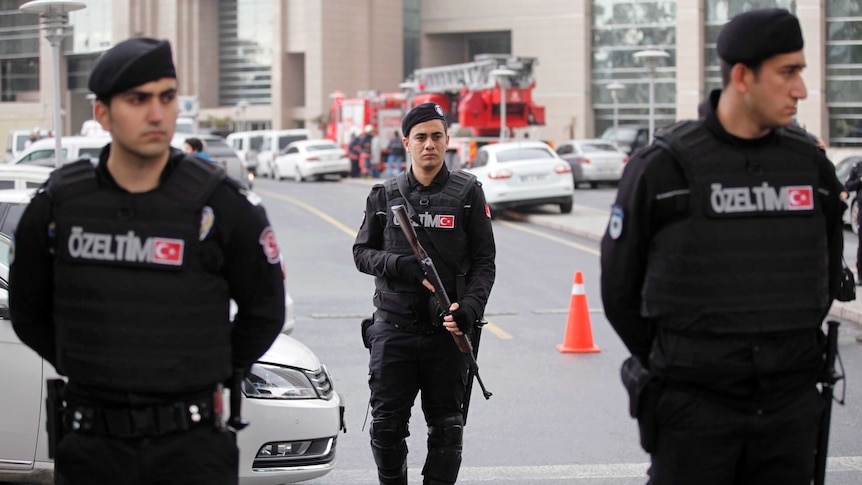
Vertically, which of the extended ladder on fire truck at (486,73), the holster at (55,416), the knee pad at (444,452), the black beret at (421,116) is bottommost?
the knee pad at (444,452)

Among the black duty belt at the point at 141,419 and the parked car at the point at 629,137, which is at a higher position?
the parked car at the point at 629,137

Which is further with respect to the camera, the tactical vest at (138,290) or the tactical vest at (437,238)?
the tactical vest at (437,238)

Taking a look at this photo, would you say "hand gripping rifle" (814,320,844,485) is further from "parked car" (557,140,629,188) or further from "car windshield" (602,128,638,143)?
"car windshield" (602,128,638,143)

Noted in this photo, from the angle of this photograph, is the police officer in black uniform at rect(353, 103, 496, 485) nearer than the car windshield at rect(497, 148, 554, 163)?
Yes

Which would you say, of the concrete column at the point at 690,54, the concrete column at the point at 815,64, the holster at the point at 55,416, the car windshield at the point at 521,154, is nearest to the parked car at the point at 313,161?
the car windshield at the point at 521,154

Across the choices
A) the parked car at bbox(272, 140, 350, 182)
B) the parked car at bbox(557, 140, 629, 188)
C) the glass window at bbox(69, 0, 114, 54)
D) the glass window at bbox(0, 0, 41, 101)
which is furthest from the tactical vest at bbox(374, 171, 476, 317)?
the glass window at bbox(0, 0, 41, 101)

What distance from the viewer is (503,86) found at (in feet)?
111

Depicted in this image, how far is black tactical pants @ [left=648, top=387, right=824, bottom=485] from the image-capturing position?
11.4 feet

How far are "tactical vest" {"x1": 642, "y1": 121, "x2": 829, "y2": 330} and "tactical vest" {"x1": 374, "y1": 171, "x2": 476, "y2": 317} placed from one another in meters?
1.96

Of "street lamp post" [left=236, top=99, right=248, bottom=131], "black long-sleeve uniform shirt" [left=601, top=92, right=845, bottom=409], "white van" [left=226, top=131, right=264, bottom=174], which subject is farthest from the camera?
"street lamp post" [left=236, top=99, right=248, bottom=131]

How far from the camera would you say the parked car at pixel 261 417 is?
5.54 meters

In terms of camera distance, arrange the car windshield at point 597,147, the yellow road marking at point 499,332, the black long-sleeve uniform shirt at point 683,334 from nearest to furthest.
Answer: the black long-sleeve uniform shirt at point 683,334, the yellow road marking at point 499,332, the car windshield at point 597,147

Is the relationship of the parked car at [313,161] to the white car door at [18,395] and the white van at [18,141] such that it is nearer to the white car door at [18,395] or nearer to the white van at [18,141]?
the white van at [18,141]

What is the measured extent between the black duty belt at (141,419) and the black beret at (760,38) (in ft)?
6.05
